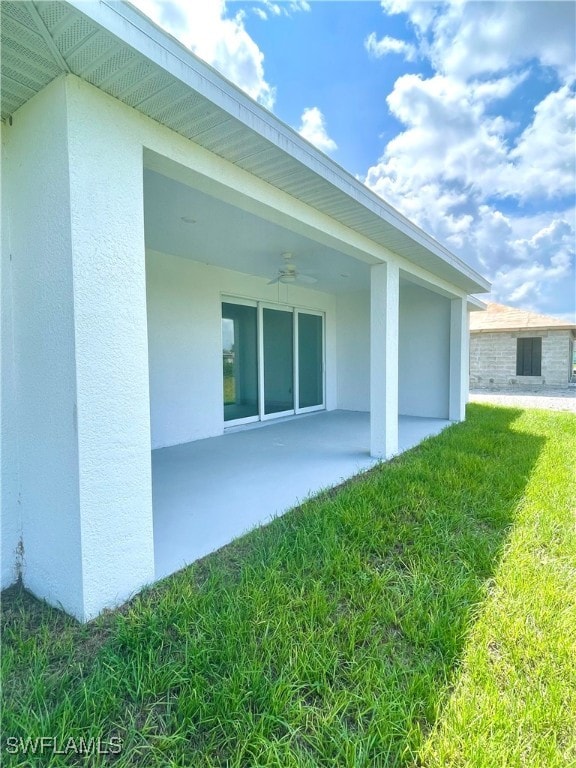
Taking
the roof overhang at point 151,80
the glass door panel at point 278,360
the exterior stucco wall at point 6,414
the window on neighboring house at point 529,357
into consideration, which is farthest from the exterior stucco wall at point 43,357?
the window on neighboring house at point 529,357

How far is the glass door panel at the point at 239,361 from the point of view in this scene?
7.71m

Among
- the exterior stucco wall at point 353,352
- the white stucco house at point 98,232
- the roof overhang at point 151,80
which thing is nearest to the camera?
the roof overhang at point 151,80

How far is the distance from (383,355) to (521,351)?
16993mm

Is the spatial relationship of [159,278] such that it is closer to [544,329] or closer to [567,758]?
[567,758]

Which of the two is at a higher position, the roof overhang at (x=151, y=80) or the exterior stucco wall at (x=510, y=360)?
the roof overhang at (x=151, y=80)

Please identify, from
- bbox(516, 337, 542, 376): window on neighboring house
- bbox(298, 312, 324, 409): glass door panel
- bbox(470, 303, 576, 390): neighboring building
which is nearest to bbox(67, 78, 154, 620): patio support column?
bbox(298, 312, 324, 409): glass door panel

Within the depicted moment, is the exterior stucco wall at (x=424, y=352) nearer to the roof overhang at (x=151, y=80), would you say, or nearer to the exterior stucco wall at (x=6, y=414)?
the roof overhang at (x=151, y=80)

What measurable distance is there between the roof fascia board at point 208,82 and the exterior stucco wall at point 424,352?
240 inches

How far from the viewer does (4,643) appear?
208 centimetres

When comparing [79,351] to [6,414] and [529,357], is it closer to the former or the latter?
[6,414]

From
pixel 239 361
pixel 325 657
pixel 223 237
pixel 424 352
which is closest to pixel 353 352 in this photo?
pixel 424 352

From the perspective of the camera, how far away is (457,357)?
8.97 metres

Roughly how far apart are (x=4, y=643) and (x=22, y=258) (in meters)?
2.37

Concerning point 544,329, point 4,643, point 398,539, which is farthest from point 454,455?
point 544,329
